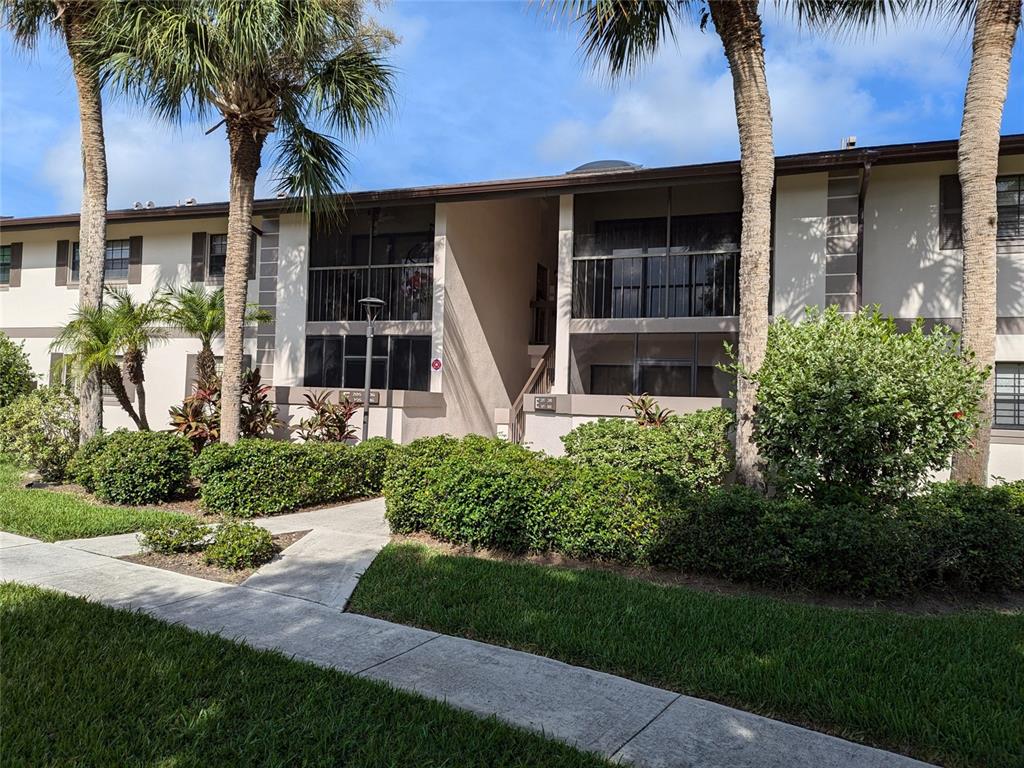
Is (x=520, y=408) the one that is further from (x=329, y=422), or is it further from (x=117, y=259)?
(x=117, y=259)

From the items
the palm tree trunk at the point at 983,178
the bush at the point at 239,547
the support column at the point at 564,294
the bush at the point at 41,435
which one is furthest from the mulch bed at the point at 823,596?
the bush at the point at 41,435

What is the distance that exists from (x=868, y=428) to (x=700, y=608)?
2987mm

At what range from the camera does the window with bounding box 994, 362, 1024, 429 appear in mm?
11406

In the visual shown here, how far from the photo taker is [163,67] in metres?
9.77

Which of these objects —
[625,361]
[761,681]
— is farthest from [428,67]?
[761,681]

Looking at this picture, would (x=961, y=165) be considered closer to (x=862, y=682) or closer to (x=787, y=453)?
(x=787, y=453)

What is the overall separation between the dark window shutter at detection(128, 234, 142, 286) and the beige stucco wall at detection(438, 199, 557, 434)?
9256 millimetres

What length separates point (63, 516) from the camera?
844 centimetres

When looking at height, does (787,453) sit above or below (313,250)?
below

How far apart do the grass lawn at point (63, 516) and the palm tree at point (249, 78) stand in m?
2.25

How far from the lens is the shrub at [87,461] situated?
1024cm

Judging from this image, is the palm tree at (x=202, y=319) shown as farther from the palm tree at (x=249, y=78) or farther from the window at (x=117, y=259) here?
the window at (x=117, y=259)

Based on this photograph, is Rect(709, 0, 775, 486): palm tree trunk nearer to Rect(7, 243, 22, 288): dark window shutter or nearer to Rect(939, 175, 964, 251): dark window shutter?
Rect(939, 175, 964, 251): dark window shutter

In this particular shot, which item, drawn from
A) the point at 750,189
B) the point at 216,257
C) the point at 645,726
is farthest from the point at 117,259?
the point at 645,726
